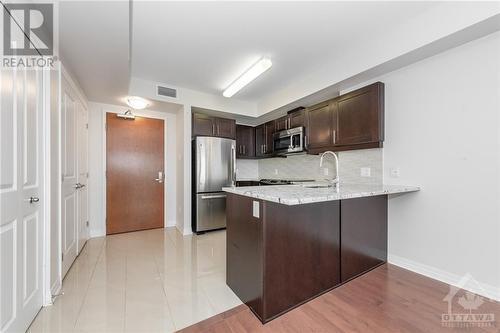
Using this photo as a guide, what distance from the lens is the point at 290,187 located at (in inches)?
93.4

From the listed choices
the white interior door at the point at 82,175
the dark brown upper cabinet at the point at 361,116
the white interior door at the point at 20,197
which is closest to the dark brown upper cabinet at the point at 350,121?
the dark brown upper cabinet at the point at 361,116

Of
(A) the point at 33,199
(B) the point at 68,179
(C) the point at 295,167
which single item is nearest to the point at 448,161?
(C) the point at 295,167

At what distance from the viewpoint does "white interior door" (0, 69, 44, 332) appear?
1.27 m

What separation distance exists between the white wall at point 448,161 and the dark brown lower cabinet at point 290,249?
1.74 feet

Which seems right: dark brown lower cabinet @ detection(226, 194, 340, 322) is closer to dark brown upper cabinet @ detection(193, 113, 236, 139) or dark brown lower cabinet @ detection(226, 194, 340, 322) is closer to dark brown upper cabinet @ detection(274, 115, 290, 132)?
dark brown upper cabinet @ detection(193, 113, 236, 139)

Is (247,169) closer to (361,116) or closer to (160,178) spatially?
(160,178)

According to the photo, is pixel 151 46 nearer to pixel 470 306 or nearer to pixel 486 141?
pixel 486 141

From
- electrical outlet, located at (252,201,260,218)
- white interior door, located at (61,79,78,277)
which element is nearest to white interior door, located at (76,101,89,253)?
white interior door, located at (61,79,78,277)

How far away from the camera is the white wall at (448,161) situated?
186 centimetres

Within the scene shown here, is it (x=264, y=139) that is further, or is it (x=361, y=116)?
(x=264, y=139)

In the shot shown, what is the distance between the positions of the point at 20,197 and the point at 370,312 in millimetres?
2688

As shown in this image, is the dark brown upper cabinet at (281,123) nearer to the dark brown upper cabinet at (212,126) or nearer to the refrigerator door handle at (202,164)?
the dark brown upper cabinet at (212,126)

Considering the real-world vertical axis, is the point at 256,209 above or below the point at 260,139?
below

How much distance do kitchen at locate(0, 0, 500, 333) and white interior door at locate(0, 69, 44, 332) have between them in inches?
0.6
